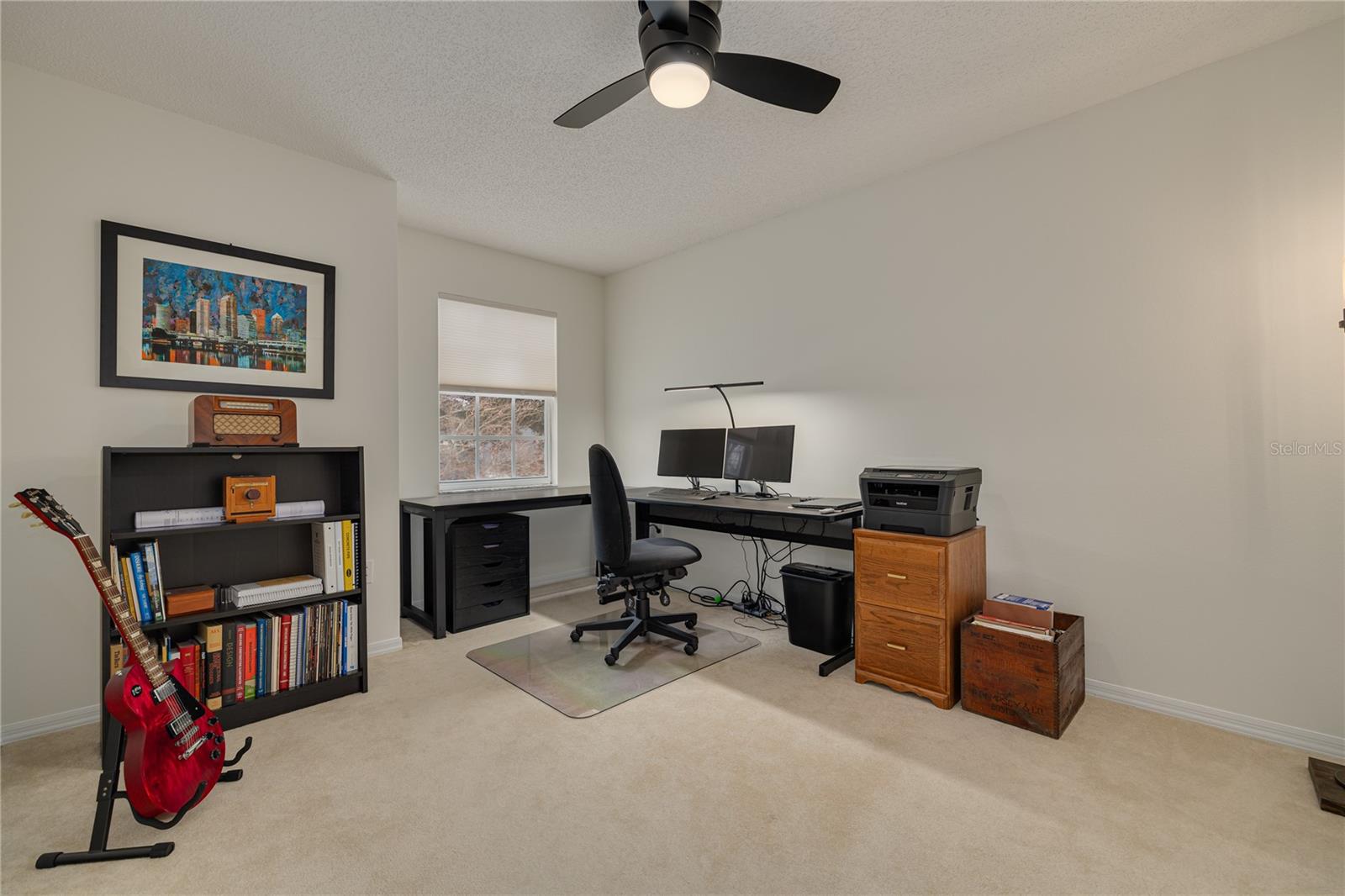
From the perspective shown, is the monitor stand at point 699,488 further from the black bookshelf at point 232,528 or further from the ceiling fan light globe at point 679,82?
the ceiling fan light globe at point 679,82

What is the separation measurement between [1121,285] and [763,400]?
6.51 feet

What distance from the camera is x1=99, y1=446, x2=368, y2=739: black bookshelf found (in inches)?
89.8

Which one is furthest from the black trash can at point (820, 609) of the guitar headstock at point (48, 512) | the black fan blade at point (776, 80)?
the guitar headstock at point (48, 512)

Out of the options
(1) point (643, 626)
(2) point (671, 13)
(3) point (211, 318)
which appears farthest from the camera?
(1) point (643, 626)

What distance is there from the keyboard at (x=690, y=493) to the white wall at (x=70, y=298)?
8.46 feet

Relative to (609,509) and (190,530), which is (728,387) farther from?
(190,530)

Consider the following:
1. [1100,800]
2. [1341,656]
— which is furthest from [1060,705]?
[1341,656]

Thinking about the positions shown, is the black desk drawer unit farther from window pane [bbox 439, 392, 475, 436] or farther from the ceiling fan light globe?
the ceiling fan light globe

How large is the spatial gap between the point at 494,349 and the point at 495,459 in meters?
0.85

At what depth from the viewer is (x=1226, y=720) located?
7.48 ft

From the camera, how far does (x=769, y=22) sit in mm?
2047

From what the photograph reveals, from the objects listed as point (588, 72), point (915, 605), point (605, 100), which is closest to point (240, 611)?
point (605, 100)

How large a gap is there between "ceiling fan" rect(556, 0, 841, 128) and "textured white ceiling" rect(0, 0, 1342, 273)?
0.19m

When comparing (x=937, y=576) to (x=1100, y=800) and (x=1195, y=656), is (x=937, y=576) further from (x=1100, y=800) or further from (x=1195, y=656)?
(x=1195, y=656)
